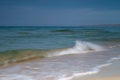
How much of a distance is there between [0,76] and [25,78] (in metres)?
0.69

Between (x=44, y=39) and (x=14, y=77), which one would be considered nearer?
(x=14, y=77)

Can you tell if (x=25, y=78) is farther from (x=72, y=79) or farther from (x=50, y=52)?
(x=50, y=52)

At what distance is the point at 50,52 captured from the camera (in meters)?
10.9

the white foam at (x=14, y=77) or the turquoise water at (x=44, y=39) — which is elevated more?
the turquoise water at (x=44, y=39)

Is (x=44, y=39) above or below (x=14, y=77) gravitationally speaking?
above

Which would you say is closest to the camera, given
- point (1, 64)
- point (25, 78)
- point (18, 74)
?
point (25, 78)

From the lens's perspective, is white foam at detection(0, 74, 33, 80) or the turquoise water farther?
the turquoise water

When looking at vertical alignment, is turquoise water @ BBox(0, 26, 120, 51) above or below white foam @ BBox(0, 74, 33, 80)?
above

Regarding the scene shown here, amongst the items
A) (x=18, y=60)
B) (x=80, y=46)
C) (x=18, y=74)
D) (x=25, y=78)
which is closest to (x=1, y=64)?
(x=18, y=60)

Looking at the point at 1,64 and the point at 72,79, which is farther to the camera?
the point at 1,64

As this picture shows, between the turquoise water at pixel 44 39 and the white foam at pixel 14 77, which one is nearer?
the white foam at pixel 14 77

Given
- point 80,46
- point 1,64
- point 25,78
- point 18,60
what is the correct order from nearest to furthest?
point 25,78 < point 1,64 < point 18,60 < point 80,46

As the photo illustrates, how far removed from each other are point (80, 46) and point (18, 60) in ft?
16.4

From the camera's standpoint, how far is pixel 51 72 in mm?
5988
